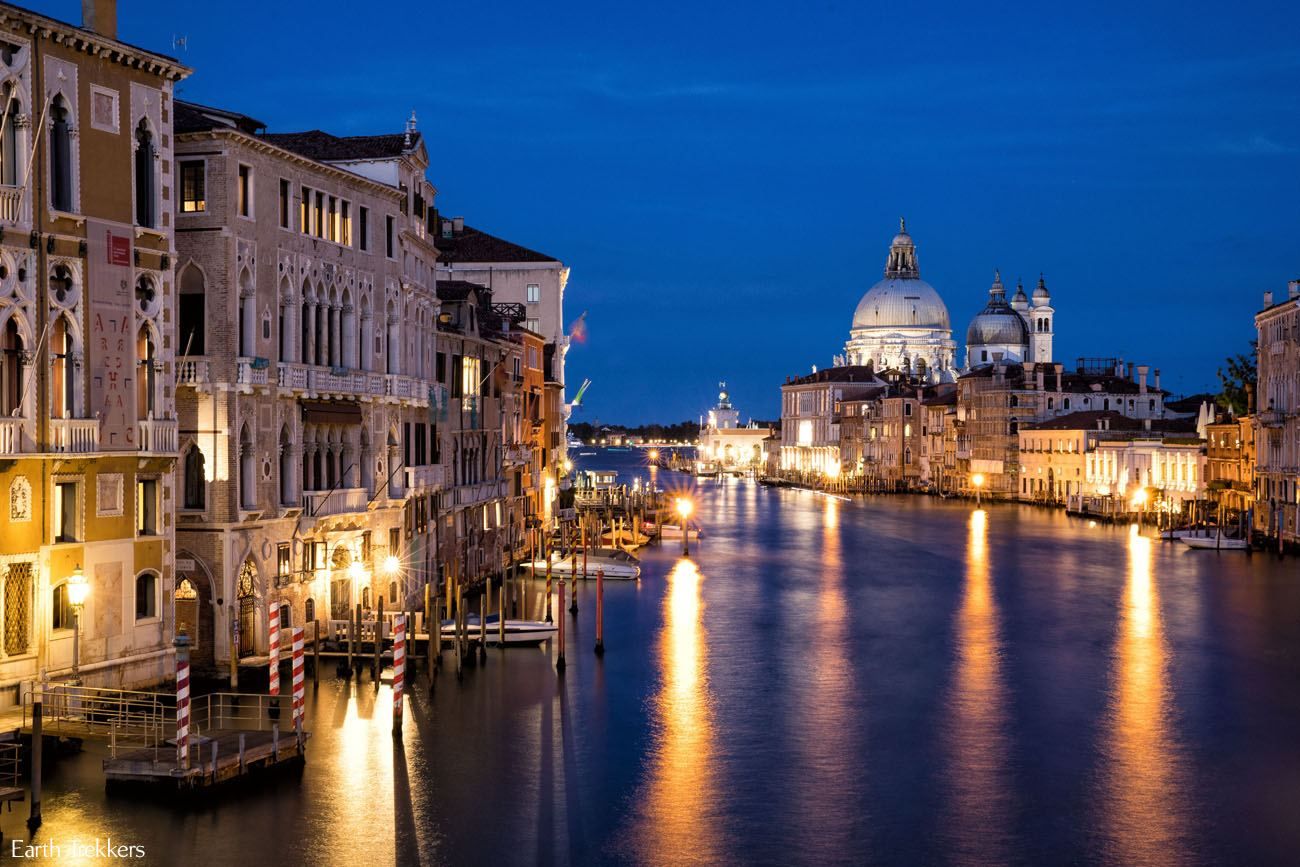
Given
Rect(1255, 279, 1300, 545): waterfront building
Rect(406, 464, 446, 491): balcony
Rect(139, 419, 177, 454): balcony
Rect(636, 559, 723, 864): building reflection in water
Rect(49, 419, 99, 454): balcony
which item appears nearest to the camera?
Rect(636, 559, 723, 864): building reflection in water

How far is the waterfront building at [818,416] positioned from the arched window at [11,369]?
343 feet

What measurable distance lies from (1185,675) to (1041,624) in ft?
21.5

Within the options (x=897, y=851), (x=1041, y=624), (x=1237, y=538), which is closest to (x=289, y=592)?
(x=897, y=851)

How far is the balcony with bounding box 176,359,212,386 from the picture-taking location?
69.8 ft

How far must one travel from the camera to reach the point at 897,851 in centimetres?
1577

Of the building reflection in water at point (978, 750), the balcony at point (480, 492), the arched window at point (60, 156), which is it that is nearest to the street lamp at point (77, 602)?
the arched window at point (60, 156)

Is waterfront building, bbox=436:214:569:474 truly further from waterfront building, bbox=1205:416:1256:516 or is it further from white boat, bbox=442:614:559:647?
white boat, bbox=442:614:559:647

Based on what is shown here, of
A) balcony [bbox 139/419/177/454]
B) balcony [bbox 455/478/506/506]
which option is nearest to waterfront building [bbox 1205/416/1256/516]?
balcony [bbox 455/478/506/506]

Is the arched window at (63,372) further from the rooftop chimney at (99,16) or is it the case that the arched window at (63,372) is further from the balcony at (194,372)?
the rooftop chimney at (99,16)

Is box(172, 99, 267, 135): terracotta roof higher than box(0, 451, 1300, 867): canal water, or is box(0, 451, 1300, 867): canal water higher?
box(172, 99, 267, 135): terracotta roof

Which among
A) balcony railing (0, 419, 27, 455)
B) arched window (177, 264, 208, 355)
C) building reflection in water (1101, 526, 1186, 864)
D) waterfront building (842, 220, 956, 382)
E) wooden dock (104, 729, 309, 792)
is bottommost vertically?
building reflection in water (1101, 526, 1186, 864)

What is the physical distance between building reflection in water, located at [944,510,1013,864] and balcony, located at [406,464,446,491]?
952 cm

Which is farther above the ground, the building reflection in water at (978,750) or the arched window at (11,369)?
the arched window at (11,369)

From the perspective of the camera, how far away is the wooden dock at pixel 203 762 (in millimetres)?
16078
